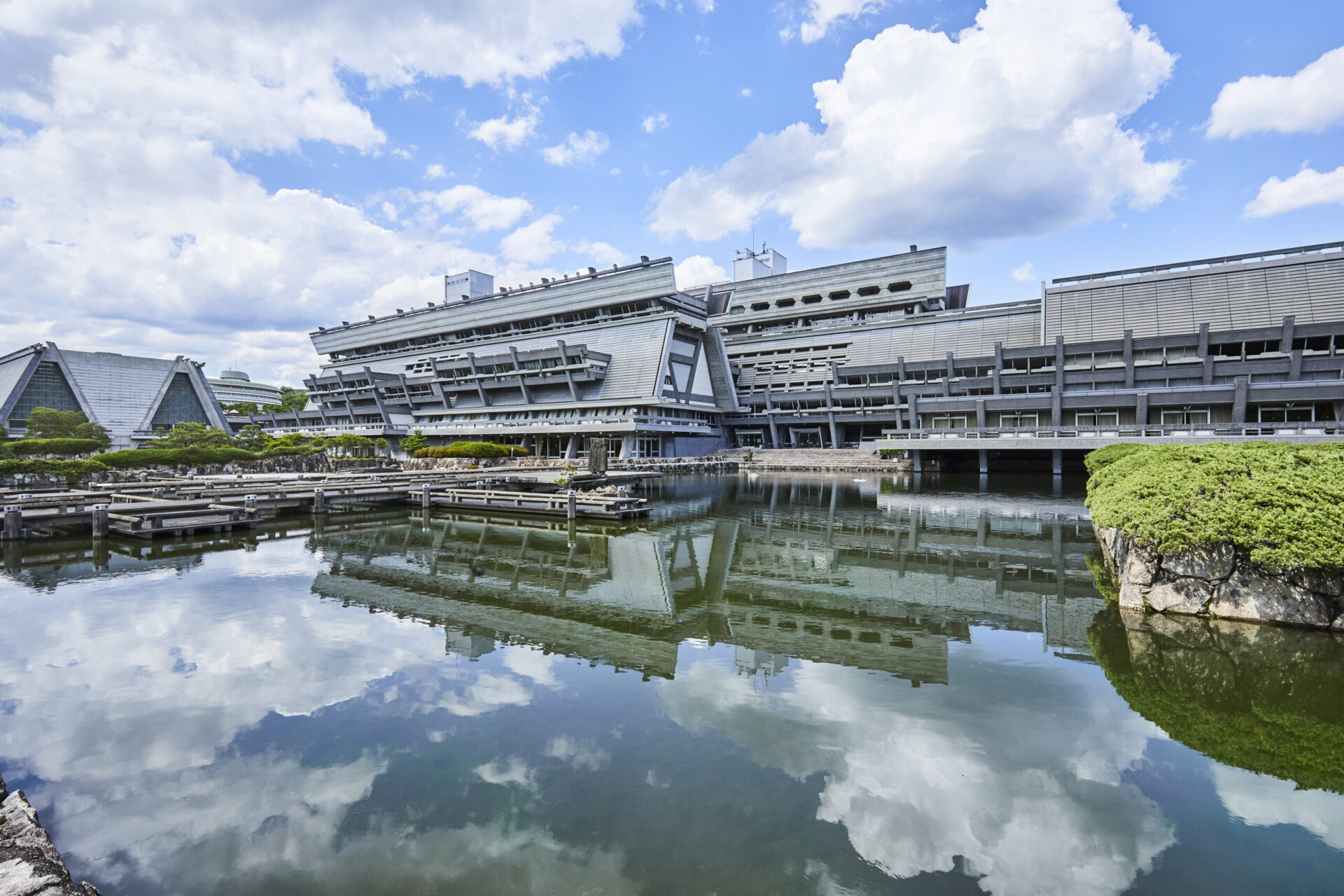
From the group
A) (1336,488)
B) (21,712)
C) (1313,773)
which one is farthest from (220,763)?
(1336,488)

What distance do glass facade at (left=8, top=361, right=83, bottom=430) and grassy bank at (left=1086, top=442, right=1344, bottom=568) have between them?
282 feet

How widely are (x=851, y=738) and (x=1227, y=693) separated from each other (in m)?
5.08

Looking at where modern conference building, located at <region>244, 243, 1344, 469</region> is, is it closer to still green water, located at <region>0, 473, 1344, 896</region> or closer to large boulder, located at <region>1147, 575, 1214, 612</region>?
large boulder, located at <region>1147, 575, 1214, 612</region>

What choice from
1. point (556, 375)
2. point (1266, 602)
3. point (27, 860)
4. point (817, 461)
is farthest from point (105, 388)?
point (1266, 602)

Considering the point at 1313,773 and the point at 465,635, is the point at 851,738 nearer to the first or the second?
the point at 1313,773

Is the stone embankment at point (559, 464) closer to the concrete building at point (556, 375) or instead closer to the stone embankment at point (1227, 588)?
the concrete building at point (556, 375)

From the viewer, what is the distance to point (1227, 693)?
7.80 m

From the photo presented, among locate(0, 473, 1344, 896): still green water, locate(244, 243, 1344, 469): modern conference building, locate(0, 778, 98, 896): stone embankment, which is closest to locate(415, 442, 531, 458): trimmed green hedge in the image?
locate(244, 243, 1344, 469): modern conference building

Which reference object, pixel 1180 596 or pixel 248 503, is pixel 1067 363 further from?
pixel 248 503

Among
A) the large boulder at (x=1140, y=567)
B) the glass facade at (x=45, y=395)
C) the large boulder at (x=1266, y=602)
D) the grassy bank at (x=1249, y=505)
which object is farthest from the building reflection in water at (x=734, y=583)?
the glass facade at (x=45, y=395)

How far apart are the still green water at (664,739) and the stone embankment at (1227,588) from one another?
2.25ft

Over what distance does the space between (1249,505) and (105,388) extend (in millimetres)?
88809

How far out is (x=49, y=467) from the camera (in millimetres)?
33031

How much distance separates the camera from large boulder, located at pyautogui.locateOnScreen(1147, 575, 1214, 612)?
1086cm
